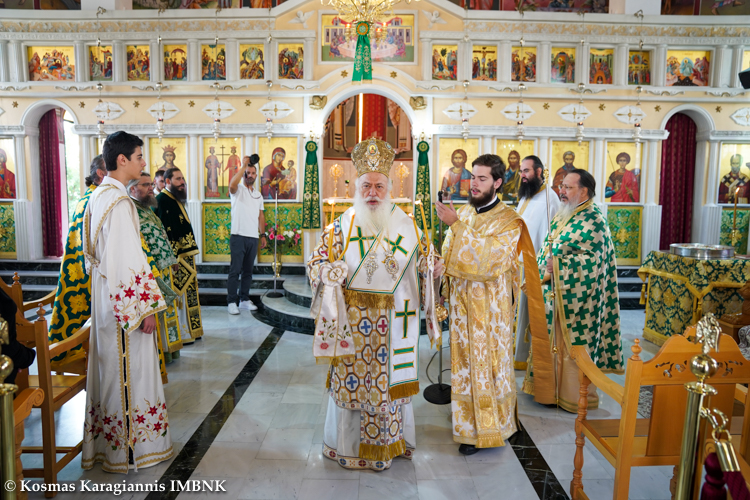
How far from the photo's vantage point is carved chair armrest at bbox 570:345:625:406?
2.38 m

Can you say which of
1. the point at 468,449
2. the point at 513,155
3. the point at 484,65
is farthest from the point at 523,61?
the point at 468,449

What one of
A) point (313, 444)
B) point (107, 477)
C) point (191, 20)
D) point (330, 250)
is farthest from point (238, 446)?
point (191, 20)

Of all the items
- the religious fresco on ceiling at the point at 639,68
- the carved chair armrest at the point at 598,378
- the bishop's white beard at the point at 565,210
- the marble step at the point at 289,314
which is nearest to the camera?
the carved chair armrest at the point at 598,378

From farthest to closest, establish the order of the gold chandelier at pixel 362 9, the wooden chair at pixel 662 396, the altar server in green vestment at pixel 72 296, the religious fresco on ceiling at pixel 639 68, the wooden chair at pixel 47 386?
the religious fresco on ceiling at pixel 639 68 → the gold chandelier at pixel 362 9 → the altar server in green vestment at pixel 72 296 → the wooden chair at pixel 47 386 → the wooden chair at pixel 662 396

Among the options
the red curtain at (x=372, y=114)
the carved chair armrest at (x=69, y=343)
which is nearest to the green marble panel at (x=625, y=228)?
the red curtain at (x=372, y=114)

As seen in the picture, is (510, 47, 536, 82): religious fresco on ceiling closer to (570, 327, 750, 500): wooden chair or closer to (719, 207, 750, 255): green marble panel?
(719, 207, 750, 255): green marble panel

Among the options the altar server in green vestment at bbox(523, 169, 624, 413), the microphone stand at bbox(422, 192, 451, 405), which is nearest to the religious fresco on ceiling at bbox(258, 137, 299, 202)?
the microphone stand at bbox(422, 192, 451, 405)

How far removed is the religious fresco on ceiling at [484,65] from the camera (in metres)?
9.60

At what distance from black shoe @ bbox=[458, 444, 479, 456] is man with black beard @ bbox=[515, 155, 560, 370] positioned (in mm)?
1682

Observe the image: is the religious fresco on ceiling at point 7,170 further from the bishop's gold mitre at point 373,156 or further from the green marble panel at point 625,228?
the green marble panel at point 625,228

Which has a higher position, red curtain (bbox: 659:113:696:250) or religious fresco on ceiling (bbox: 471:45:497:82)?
religious fresco on ceiling (bbox: 471:45:497:82)

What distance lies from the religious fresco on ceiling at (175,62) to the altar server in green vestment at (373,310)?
7.97m

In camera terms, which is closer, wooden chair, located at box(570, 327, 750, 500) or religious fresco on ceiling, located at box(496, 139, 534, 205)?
wooden chair, located at box(570, 327, 750, 500)

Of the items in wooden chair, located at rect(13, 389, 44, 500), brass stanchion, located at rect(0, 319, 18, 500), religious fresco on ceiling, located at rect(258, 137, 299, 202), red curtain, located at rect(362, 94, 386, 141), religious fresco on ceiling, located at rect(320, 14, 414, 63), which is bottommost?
wooden chair, located at rect(13, 389, 44, 500)
